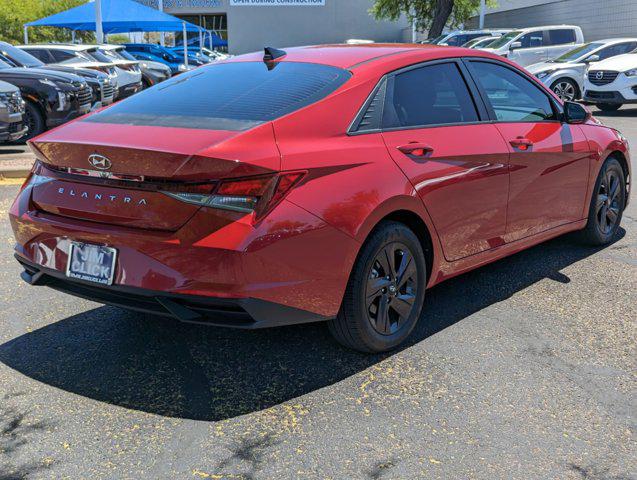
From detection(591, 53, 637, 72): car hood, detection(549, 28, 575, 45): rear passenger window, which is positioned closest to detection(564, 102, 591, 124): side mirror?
detection(591, 53, 637, 72): car hood

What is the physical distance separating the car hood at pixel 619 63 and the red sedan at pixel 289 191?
14.6m

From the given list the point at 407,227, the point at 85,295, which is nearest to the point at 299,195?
the point at 407,227

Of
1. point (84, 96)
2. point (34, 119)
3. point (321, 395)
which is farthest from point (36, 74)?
point (321, 395)

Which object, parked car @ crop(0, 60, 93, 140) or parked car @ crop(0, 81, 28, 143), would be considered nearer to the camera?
parked car @ crop(0, 81, 28, 143)

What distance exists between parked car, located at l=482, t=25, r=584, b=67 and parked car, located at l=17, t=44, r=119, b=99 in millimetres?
11500

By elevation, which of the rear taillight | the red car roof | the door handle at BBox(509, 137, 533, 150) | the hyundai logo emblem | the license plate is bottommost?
the license plate

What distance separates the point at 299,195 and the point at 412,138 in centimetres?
97

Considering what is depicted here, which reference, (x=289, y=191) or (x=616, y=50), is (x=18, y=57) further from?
(x=616, y=50)

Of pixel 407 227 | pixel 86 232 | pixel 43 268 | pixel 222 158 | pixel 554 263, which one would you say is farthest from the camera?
pixel 554 263

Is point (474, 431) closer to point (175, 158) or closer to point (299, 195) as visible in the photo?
point (299, 195)

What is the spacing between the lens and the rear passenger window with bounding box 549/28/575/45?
2314cm

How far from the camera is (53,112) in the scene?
1259cm

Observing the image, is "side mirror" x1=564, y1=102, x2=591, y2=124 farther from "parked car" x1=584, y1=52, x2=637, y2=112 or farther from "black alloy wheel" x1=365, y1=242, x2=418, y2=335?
"parked car" x1=584, y1=52, x2=637, y2=112

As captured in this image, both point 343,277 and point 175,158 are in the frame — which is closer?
point 175,158
